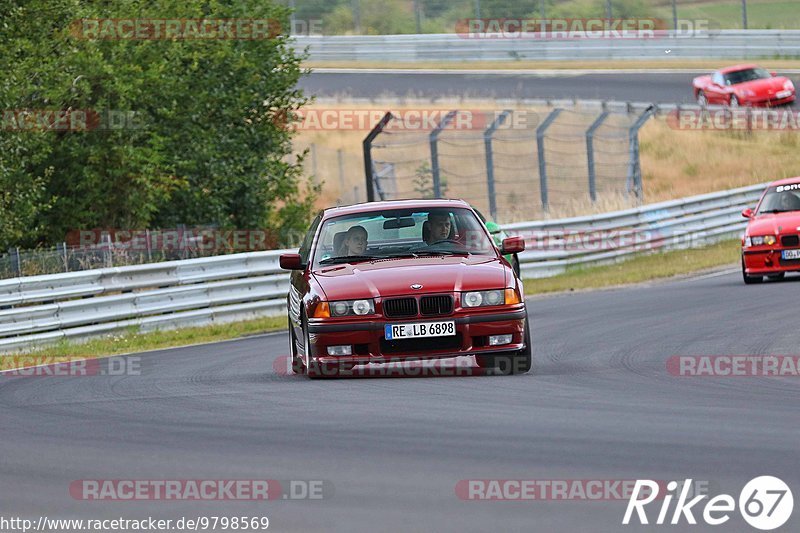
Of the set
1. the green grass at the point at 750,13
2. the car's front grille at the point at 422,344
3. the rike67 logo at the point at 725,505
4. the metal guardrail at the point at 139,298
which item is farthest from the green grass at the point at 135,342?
the green grass at the point at 750,13

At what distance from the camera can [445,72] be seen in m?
49.6

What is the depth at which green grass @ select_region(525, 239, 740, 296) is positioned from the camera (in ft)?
75.6

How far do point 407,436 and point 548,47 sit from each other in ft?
143

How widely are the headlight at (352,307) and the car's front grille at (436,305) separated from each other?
0.38 metres

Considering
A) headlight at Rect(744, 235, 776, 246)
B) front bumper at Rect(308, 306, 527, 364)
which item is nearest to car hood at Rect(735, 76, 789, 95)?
headlight at Rect(744, 235, 776, 246)

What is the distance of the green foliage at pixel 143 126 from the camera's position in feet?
75.8

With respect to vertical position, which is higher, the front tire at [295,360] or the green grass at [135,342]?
the front tire at [295,360]

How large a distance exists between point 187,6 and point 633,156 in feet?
33.1

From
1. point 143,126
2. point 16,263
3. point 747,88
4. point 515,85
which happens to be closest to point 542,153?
point 143,126

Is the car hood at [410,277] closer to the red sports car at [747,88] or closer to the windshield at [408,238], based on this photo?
the windshield at [408,238]

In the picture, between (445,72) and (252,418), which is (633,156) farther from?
(252,418)

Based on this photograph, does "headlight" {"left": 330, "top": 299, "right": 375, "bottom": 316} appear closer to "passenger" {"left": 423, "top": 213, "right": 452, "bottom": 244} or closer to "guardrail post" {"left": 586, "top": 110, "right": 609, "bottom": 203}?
"passenger" {"left": 423, "top": 213, "right": 452, "bottom": 244}

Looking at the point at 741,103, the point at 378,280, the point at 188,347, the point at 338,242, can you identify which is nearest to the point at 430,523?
the point at 378,280

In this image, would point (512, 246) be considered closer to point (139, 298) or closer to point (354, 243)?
point (354, 243)
